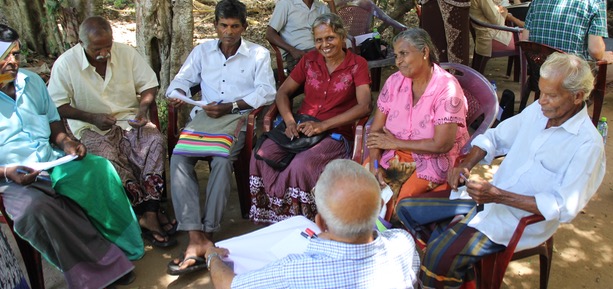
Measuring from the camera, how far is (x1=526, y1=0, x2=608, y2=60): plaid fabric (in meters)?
4.34

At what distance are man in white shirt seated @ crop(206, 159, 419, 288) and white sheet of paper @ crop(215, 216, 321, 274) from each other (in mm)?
349

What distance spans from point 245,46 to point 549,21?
9.00 ft

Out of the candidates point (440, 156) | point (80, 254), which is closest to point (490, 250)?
point (440, 156)

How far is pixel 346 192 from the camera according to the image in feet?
5.37

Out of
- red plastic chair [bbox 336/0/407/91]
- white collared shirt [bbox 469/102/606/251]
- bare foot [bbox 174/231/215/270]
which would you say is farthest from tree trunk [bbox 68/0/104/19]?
white collared shirt [bbox 469/102/606/251]

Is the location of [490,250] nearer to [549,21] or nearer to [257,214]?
[257,214]

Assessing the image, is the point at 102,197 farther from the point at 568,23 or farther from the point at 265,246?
the point at 568,23

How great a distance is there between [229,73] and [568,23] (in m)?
2.94

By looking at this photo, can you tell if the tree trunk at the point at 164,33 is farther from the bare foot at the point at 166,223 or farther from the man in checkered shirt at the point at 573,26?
the man in checkered shirt at the point at 573,26

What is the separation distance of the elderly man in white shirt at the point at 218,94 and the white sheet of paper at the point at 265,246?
1.15 metres

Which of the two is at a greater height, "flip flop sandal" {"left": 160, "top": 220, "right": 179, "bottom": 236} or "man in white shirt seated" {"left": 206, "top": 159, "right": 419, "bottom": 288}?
"man in white shirt seated" {"left": 206, "top": 159, "right": 419, "bottom": 288}

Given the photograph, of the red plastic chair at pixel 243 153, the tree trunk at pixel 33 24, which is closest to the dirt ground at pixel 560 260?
the red plastic chair at pixel 243 153

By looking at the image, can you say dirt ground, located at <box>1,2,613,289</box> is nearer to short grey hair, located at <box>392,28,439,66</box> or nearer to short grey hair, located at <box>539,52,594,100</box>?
short grey hair, located at <box>539,52,594,100</box>

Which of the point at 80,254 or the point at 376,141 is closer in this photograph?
the point at 80,254
